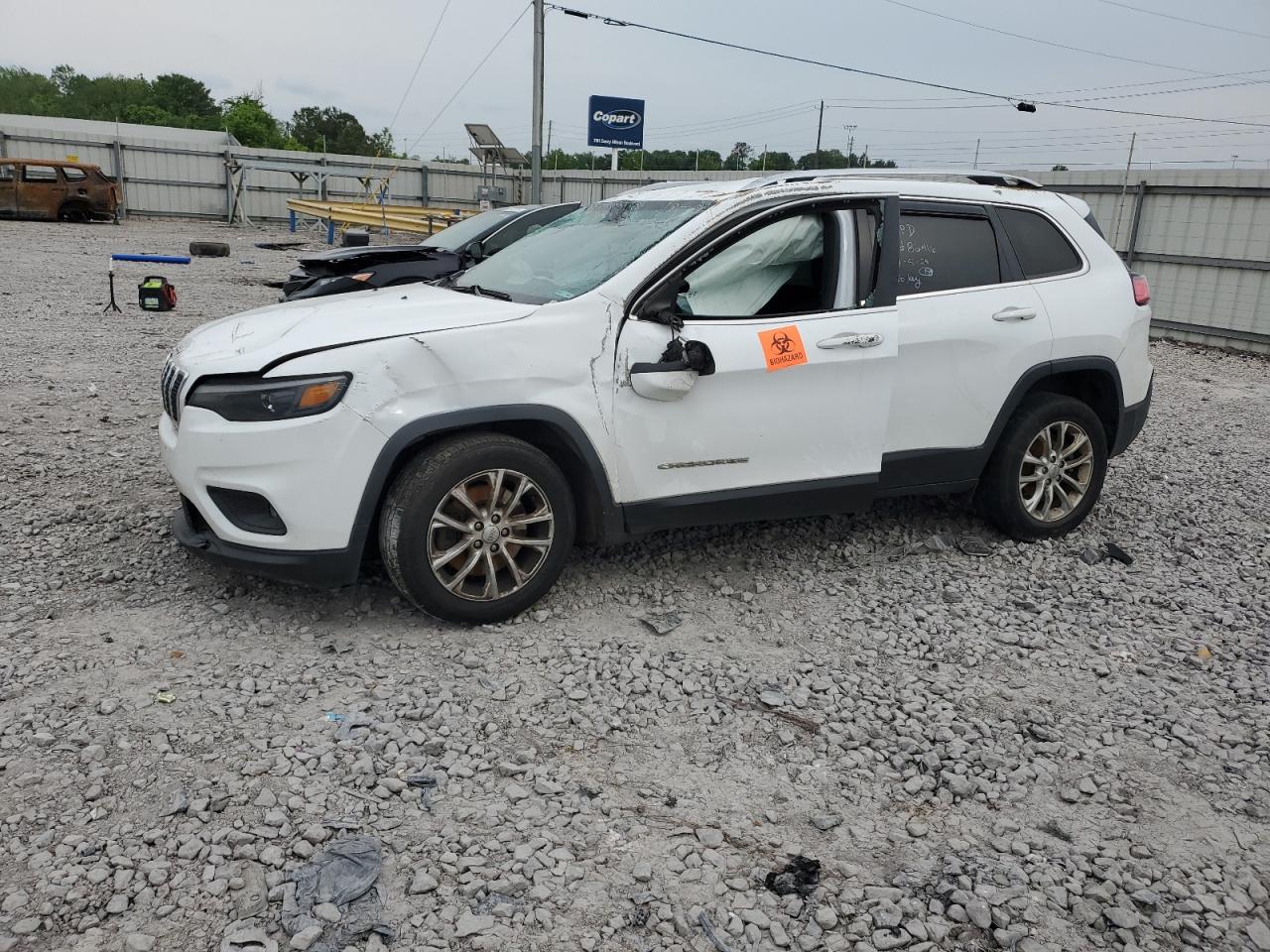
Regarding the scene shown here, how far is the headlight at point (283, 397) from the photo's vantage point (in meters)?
3.74

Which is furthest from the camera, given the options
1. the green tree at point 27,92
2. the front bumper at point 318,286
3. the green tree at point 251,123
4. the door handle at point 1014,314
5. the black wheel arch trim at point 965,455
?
the green tree at point 27,92

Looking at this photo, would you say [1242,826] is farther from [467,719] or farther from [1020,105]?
[1020,105]

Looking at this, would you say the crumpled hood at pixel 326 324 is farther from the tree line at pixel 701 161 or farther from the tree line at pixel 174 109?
the tree line at pixel 174 109

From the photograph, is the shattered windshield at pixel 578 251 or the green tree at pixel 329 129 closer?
Result: the shattered windshield at pixel 578 251

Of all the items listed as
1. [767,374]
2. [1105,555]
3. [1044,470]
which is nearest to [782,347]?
[767,374]

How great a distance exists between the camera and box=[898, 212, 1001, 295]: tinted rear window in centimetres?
481

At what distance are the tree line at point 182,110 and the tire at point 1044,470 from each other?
86.5m

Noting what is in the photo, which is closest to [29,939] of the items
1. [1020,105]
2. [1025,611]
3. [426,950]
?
[426,950]

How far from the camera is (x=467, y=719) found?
3527 millimetres

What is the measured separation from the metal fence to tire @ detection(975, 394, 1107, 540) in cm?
927

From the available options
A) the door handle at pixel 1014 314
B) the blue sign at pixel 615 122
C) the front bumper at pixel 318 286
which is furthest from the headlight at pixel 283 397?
the blue sign at pixel 615 122

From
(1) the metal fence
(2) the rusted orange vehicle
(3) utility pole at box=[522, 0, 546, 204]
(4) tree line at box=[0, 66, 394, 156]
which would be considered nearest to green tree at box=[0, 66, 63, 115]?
(4) tree line at box=[0, 66, 394, 156]

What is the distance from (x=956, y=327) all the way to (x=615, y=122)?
24.8 meters

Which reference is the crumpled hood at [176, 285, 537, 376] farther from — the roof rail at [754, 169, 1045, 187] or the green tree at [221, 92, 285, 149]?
the green tree at [221, 92, 285, 149]
